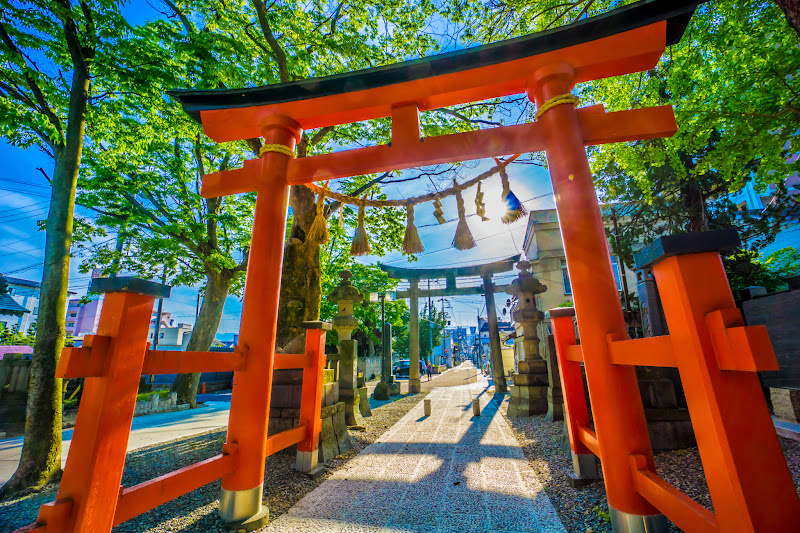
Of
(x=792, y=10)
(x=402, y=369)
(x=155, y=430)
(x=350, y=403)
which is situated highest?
(x=792, y=10)

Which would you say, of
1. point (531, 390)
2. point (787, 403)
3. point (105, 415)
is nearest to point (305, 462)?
point (105, 415)

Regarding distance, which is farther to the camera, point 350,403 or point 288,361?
point 350,403

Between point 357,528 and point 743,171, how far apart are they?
28.0 ft

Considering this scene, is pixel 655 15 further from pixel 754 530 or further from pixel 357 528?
pixel 357 528

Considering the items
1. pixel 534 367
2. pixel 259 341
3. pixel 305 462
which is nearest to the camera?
pixel 259 341

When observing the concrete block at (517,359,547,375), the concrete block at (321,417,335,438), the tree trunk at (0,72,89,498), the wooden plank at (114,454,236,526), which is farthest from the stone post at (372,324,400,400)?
the wooden plank at (114,454,236,526)

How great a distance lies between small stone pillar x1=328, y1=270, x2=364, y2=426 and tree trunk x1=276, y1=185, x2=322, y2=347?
1.25 metres

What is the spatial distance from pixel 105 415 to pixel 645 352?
2.73 metres

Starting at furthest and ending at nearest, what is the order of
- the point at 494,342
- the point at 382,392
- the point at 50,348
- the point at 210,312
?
the point at 494,342 < the point at 382,392 < the point at 210,312 < the point at 50,348

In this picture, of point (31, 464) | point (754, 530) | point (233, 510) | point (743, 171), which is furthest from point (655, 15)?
point (31, 464)

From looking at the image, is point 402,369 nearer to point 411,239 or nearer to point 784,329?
point 784,329

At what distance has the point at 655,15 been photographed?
8.08 ft

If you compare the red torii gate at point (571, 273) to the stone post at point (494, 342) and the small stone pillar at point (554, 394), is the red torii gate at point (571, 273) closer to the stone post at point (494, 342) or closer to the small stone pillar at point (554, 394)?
the small stone pillar at point (554, 394)

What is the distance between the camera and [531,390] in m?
7.02
